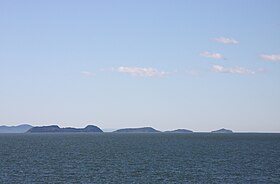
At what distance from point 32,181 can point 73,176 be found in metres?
7.92

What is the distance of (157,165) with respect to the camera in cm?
9094

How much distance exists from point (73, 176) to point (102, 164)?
20.3m

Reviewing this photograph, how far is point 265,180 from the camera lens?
70.1 m

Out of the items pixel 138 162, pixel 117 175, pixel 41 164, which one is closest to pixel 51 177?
pixel 117 175

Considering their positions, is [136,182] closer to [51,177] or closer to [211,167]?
[51,177]

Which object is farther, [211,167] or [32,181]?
[211,167]

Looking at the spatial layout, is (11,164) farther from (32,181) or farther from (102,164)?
(32,181)

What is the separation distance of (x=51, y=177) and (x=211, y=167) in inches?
1272

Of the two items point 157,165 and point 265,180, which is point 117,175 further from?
point 265,180

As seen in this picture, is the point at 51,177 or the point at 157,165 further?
the point at 157,165

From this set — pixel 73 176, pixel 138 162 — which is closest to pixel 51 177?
pixel 73 176

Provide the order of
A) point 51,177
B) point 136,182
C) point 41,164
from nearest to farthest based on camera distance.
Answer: point 136,182 → point 51,177 → point 41,164

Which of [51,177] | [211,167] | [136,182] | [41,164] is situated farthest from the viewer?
[41,164]

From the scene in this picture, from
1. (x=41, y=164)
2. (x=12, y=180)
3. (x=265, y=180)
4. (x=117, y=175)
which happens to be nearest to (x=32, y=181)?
(x=12, y=180)
